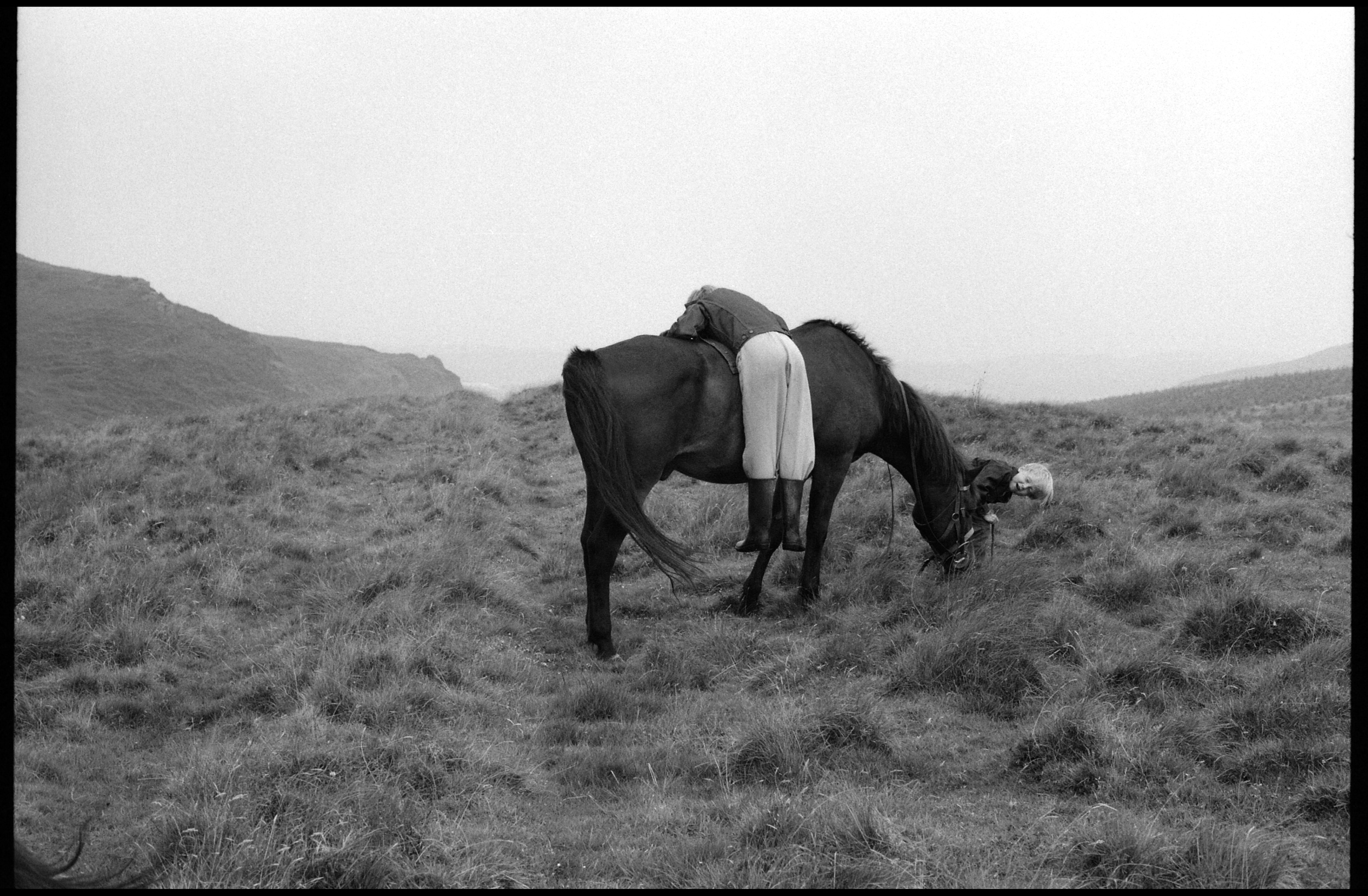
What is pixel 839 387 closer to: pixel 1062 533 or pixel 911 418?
pixel 911 418

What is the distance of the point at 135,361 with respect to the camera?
33.0 meters

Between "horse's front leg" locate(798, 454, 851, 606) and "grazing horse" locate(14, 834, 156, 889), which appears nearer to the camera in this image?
"grazing horse" locate(14, 834, 156, 889)

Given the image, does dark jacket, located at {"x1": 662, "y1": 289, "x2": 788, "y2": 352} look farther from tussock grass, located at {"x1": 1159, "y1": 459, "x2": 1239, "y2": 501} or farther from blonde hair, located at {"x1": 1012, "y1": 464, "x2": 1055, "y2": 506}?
tussock grass, located at {"x1": 1159, "y1": 459, "x2": 1239, "y2": 501}

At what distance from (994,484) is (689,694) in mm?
3463

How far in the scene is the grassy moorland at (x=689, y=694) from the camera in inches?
120

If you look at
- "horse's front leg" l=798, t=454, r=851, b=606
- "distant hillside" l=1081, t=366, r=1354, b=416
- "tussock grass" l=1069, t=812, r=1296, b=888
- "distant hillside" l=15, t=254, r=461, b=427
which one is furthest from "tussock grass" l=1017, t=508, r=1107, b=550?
"distant hillside" l=15, t=254, r=461, b=427

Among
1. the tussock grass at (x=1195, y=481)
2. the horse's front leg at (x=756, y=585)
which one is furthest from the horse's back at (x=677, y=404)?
the tussock grass at (x=1195, y=481)

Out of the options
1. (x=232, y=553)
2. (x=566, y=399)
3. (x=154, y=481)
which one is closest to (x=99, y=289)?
(x=154, y=481)

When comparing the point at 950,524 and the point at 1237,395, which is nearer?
the point at 950,524

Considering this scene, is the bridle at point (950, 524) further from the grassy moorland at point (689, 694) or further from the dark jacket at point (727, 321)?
the dark jacket at point (727, 321)

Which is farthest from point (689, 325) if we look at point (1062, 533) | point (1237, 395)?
point (1237, 395)

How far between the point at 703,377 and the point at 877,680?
2.37 metres

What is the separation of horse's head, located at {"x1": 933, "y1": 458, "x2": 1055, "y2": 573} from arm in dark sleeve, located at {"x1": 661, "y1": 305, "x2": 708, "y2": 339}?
260cm

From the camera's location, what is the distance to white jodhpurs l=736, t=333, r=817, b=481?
6043 mm
